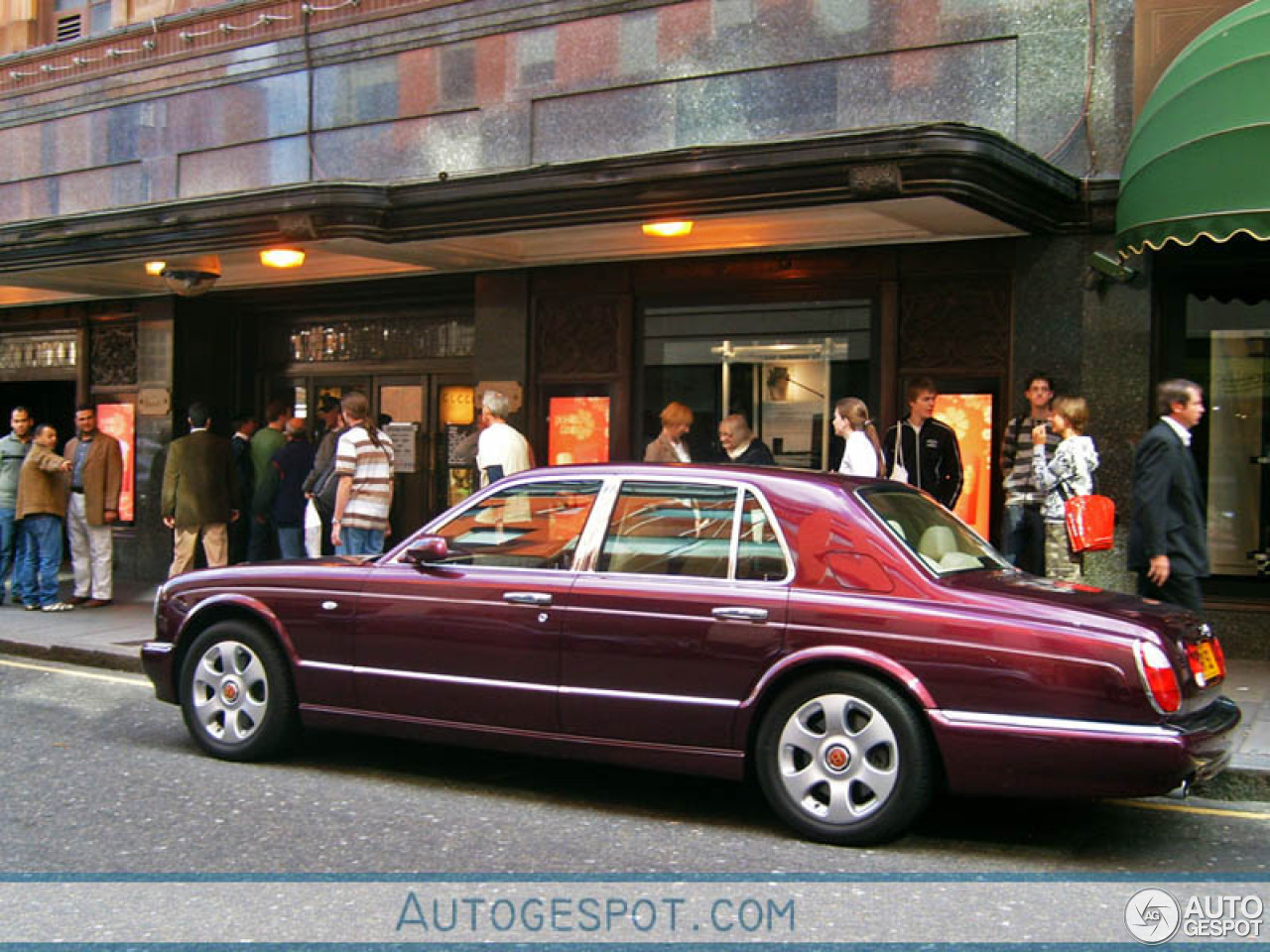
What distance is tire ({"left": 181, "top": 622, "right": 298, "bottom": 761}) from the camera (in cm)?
639

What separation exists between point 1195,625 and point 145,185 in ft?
42.8

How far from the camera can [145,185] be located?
14.9 m

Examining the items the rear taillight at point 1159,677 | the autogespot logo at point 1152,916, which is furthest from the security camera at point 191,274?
the autogespot logo at point 1152,916

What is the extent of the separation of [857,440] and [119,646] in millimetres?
5791

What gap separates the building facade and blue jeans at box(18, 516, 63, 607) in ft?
7.44

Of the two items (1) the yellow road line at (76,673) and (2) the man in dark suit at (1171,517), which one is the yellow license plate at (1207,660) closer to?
(2) the man in dark suit at (1171,517)

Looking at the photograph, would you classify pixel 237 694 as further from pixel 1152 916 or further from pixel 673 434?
pixel 1152 916

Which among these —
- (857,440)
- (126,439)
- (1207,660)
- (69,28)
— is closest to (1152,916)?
(1207,660)

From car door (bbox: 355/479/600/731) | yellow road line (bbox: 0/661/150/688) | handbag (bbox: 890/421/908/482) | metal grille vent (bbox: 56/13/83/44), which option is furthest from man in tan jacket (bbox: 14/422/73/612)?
handbag (bbox: 890/421/908/482)

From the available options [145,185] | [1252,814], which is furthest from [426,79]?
[1252,814]

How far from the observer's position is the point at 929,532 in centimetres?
573

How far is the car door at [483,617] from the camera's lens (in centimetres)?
573

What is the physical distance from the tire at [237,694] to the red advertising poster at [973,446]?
5.80 meters

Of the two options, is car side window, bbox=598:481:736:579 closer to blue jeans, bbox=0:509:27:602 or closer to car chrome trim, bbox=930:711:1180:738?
car chrome trim, bbox=930:711:1180:738
